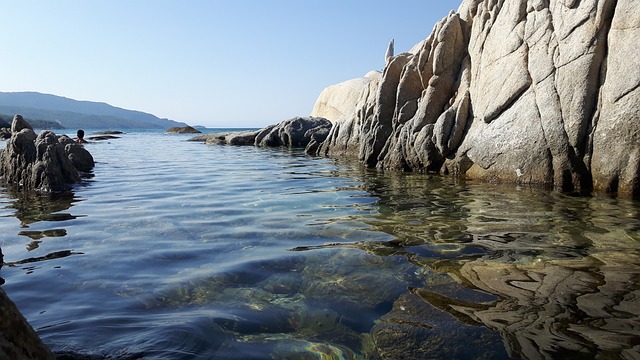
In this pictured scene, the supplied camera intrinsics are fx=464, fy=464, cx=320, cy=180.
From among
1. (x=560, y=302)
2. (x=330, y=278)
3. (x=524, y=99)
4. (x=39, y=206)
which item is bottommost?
(x=39, y=206)

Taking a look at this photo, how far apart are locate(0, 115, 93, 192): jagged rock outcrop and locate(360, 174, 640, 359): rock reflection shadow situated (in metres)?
7.99

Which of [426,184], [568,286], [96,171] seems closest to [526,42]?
[426,184]

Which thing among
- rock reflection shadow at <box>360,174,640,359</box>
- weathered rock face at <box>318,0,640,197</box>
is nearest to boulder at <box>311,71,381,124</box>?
weathered rock face at <box>318,0,640,197</box>

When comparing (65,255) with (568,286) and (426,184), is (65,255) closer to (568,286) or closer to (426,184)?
(568,286)

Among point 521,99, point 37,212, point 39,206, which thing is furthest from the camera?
point 521,99

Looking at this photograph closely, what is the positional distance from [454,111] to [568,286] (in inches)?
418

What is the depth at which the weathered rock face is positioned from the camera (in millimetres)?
9406

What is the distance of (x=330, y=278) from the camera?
14.9 ft

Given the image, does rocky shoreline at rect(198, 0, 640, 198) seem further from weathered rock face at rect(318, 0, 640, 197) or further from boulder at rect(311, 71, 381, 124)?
boulder at rect(311, 71, 381, 124)

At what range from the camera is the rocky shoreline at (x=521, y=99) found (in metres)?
9.41

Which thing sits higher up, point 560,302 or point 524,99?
point 524,99

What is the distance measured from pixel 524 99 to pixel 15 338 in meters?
11.7

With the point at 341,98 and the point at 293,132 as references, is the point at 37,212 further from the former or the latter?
the point at 341,98

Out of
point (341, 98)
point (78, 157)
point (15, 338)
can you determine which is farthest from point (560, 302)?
point (341, 98)
